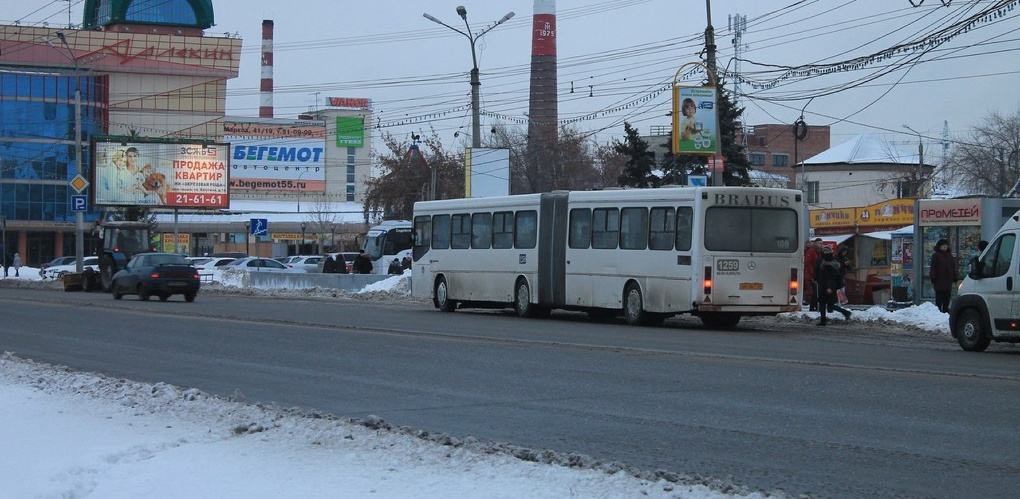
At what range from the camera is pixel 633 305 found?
25859mm

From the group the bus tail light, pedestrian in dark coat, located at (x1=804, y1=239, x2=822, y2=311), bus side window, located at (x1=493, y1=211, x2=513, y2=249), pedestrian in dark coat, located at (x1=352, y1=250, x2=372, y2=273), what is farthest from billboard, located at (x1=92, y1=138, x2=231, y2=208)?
the bus tail light

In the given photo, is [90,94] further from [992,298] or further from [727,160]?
[992,298]

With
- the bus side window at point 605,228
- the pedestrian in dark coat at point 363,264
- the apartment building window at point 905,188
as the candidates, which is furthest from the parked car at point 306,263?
the apartment building window at point 905,188

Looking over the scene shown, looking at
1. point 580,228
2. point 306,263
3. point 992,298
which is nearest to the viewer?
point 992,298

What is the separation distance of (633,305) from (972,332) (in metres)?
8.41

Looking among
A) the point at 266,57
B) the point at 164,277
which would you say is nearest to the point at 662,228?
the point at 164,277

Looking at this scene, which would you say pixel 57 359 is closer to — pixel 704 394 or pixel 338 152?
pixel 704 394

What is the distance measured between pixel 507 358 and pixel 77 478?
9.37 meters

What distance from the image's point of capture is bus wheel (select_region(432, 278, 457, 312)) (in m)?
32.2

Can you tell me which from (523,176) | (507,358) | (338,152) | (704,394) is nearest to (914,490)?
(704,394)

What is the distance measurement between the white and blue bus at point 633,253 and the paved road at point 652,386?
3.12 ft

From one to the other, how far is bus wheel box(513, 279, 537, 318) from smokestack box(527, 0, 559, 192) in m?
48.9

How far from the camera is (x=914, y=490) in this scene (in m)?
7.84

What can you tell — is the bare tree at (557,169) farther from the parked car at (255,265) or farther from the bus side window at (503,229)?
the bus side window at (503,229)
